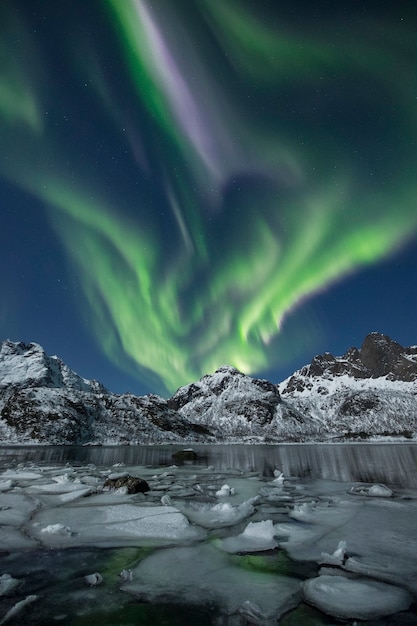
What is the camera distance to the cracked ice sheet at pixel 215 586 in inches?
Answer: 223

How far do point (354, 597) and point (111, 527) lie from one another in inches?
305

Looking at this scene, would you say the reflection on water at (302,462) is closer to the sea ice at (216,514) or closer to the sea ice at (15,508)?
the sea ice at (216,514)

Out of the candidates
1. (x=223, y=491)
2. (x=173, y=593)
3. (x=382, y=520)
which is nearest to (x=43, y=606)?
(x=173, y=593)

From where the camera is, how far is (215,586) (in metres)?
6.47

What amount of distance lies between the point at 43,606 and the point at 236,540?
5466 mm

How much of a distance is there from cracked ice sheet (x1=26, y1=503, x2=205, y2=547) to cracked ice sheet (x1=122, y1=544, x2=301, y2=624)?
2070 millimetres

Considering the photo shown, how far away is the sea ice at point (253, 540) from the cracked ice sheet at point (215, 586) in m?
0.99

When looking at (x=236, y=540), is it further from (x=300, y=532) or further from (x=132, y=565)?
(x=132, y=565)

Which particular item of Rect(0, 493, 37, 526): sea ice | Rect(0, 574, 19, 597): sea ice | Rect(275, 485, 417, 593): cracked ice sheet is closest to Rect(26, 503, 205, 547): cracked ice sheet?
Rect(0, 493, 37, 526): sea ice

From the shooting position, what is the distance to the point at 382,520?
12531 millimetres

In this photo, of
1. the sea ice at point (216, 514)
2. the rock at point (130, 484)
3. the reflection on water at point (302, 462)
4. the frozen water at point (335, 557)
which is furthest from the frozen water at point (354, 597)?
the reflection on water at point (302, 462)

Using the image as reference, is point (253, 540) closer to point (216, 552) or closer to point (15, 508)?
point (216, 552)

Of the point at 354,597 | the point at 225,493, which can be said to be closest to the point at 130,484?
the point at 225,493

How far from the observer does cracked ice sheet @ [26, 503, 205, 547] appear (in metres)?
9.63
